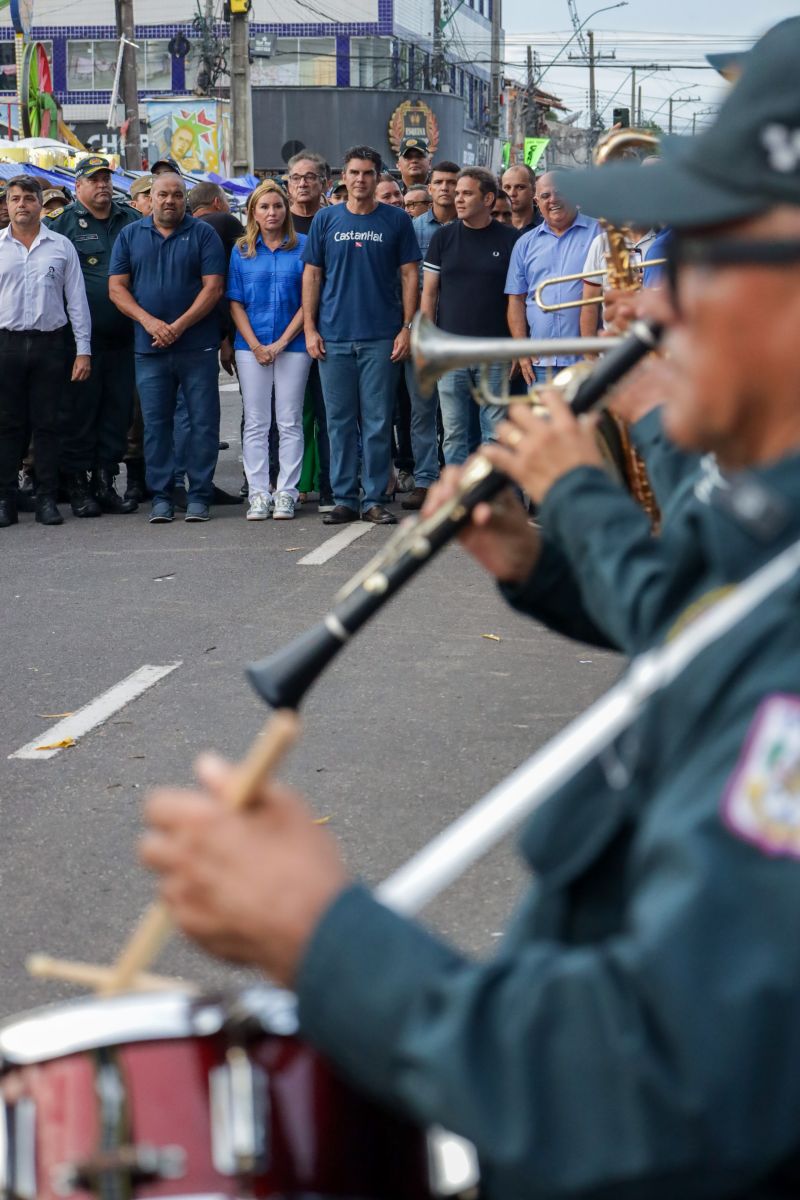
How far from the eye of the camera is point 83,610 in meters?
7.84

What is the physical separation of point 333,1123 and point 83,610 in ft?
21.7

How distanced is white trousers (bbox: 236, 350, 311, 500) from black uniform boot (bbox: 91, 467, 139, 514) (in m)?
0.92

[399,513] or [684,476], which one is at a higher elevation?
[684,476]

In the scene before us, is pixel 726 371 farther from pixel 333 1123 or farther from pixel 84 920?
pixel 84 920

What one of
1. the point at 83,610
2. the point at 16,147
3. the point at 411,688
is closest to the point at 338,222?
the point at 83,610

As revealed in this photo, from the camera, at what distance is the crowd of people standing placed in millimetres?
10117

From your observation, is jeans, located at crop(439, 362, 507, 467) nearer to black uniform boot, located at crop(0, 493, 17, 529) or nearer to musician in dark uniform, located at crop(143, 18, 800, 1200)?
black uniform boot, located at crop(0, 493, 17, 529)

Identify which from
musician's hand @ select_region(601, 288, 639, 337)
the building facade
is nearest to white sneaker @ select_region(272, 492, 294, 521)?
musician's hand @ select_region(601, 288, 639, 337)

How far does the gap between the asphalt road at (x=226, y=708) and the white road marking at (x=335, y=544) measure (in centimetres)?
9

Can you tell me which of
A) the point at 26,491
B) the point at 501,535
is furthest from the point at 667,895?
the point at 26,491

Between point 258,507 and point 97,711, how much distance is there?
173 inches

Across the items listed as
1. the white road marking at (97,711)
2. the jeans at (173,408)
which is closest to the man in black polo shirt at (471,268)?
the jeans at (173,408)

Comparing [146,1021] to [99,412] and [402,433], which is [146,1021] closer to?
[99,412]

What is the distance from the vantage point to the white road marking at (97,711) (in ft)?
18.7
